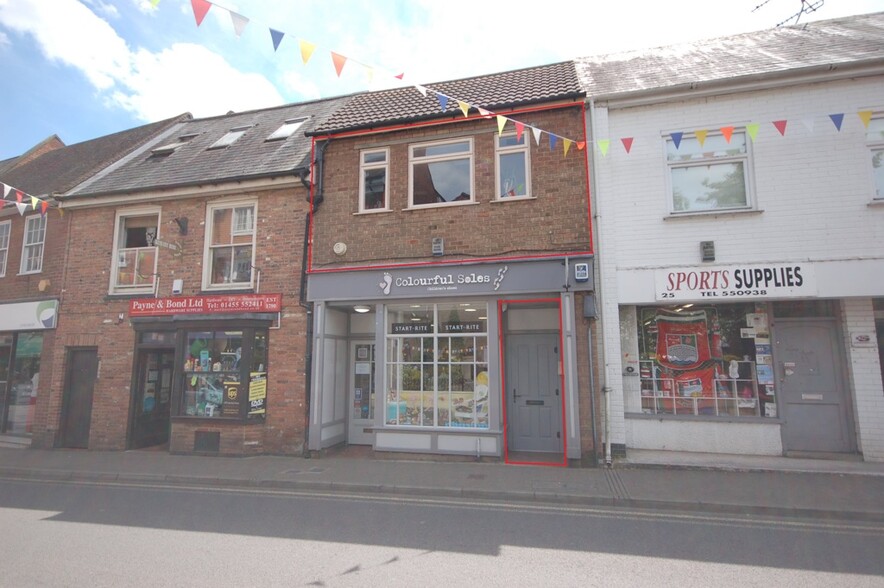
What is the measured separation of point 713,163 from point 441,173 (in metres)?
4.83

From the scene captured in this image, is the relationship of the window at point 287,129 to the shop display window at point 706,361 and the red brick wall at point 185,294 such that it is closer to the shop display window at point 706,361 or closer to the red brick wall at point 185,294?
the red brick wall at point 185,294

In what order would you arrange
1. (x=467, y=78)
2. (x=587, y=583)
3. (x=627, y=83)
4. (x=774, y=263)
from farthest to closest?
(x=467, y=78)
(x=627, y=83)
(x=774, y=263)
(x=587, y=583)

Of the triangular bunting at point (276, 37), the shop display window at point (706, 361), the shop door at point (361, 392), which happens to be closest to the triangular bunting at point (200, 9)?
the triangular bunting at point (276, 37)

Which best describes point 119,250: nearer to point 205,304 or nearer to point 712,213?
point 205,304

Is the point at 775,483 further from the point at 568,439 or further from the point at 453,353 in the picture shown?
the point at 453,353

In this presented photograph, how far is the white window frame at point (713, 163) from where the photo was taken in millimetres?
8164

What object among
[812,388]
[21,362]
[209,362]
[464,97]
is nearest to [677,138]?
[464,97]

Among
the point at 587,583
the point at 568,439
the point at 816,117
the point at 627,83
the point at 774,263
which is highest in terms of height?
the point at 627,83

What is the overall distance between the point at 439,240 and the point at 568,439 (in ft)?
13.5

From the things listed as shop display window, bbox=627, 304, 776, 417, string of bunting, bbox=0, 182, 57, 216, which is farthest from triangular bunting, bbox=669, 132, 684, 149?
string of bunting, bbox=0, 182, 57, 216

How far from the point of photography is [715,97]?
8.44m

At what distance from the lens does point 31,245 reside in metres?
11.9

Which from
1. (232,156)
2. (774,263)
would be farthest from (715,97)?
(232,156)

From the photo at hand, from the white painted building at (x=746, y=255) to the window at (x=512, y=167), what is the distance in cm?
120
